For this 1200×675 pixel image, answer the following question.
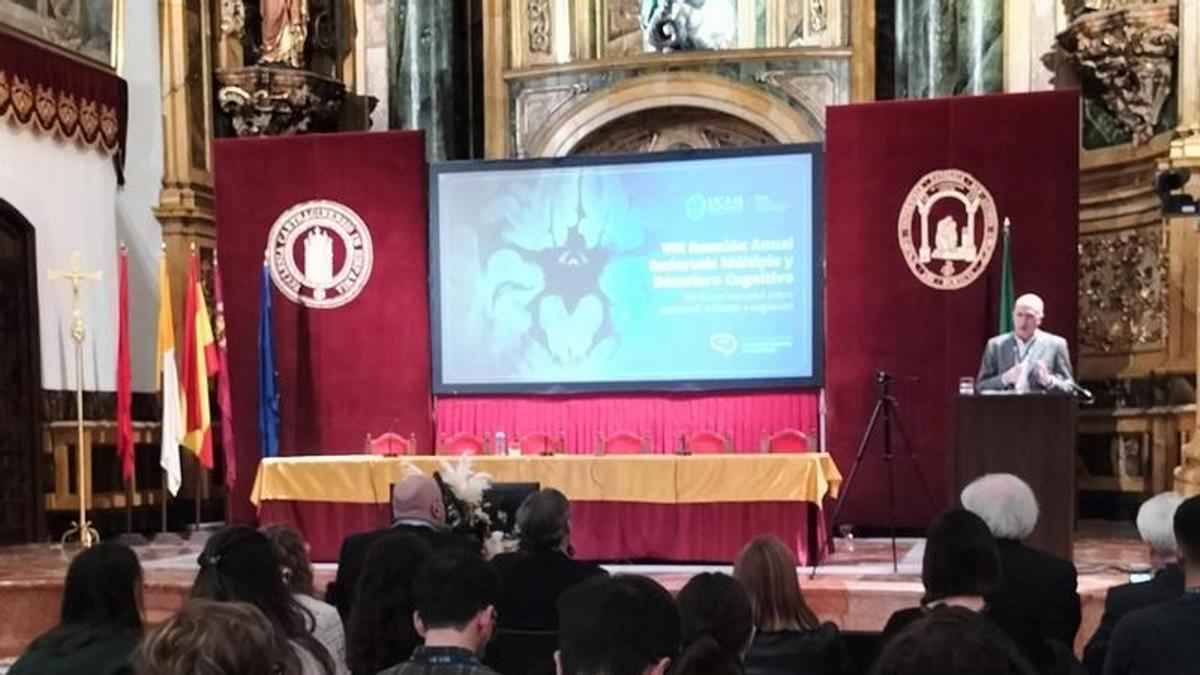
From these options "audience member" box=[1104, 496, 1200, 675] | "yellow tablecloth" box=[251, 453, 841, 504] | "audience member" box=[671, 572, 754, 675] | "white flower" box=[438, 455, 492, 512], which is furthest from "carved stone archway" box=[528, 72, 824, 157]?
"audience member" box=[671, 572, 754, 675]

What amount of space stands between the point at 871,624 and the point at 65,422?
20.9 feet

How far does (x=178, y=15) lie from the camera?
446 inches

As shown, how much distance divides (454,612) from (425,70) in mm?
10277

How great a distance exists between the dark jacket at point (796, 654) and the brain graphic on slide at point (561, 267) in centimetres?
688

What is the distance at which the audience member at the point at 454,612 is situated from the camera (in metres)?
2.34

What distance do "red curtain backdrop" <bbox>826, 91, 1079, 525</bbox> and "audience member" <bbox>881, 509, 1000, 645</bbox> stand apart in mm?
6388

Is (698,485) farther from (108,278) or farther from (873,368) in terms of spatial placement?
(108,278)

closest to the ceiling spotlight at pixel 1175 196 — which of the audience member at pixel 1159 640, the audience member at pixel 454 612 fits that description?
the audience member at pixel 1159 640

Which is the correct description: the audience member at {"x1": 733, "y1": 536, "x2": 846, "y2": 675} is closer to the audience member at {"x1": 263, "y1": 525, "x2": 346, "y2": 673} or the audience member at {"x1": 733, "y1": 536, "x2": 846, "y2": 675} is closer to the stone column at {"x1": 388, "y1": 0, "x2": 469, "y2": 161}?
the audience member at {"x1": 263, "y1": 525, "x2": 346, "y2": 673}

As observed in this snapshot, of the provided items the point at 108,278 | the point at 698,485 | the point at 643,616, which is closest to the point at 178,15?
the point at 108,278

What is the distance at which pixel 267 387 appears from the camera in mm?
9836

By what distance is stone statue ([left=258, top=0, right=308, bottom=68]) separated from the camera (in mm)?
11812

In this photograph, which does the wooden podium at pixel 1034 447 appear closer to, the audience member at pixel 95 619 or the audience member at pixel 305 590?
the audience member at pixel 305 590

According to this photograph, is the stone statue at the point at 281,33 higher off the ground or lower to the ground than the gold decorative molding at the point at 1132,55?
higher
